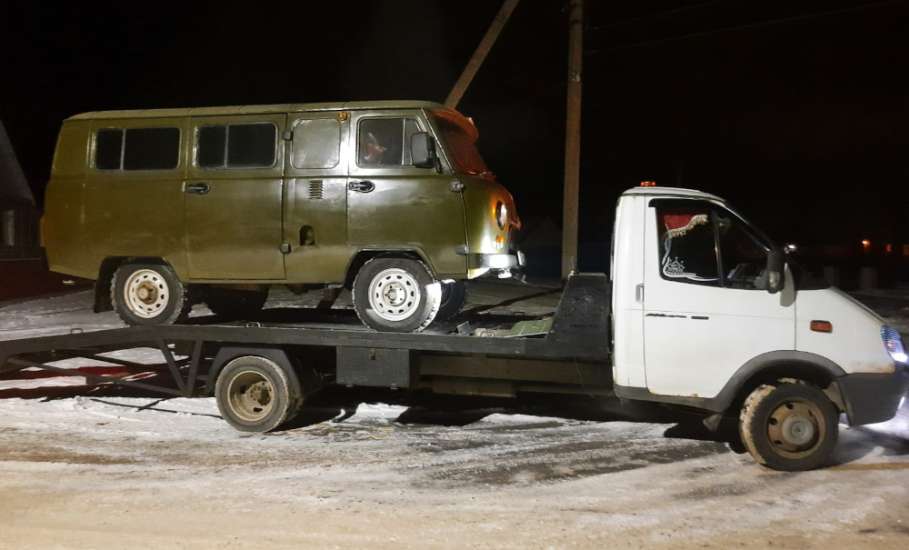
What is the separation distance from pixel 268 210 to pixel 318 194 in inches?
21.2

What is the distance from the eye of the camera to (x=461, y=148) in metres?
7.24

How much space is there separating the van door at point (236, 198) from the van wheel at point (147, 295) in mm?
438

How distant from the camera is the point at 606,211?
57.0 metres

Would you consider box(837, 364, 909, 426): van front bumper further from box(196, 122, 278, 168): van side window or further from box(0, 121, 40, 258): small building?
box(0, 121, 40, 258): small building

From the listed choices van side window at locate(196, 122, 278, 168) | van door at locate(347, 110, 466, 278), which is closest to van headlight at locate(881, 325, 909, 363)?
van door at locate(347, 110, 466, 278)

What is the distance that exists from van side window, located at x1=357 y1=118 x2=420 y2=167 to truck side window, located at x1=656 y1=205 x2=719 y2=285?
8.04 feet

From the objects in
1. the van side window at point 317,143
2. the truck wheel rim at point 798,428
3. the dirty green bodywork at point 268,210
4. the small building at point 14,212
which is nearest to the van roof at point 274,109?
the dirty green bodywork at point 268,210

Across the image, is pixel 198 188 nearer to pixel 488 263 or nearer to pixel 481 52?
pixel 488 263

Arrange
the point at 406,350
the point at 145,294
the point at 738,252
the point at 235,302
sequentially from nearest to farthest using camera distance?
the point at 738,252 < the point at 406,350 < the point at 145,294 < the point at 235,302

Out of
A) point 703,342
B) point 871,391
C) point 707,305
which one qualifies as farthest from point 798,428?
point 707,305

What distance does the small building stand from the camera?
23484mm

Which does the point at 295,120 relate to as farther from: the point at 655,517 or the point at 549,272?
the point at 549,272

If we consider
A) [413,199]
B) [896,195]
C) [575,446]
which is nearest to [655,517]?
[575,446]

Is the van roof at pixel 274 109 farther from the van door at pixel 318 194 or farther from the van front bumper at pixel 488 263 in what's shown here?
the van front bumper at pixel 488 263
